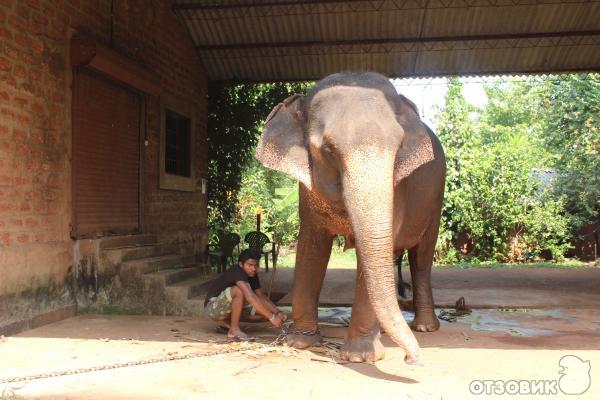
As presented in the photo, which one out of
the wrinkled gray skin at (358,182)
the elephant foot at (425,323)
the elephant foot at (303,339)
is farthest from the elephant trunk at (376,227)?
the elephant foot at (425,323)

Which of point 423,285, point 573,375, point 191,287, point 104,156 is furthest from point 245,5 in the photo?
point 573,375

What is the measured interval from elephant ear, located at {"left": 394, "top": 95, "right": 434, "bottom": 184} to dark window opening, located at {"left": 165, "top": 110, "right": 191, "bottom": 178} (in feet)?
22.0

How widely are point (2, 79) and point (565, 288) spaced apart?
859cm

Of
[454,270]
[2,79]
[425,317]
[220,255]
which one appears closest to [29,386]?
[2,79]

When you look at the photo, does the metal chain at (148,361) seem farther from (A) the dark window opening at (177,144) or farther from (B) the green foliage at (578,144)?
(B) the green foliage at (578,144)

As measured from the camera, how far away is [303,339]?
18.7 feet

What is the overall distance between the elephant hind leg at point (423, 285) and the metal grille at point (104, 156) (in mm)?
A: 4048

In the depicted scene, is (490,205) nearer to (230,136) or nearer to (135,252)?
(230,136)

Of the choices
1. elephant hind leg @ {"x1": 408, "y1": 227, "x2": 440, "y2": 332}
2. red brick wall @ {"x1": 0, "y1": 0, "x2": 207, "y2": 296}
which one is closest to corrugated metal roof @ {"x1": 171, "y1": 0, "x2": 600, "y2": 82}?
red brick wall @ {"x1": 0, "y1": 0, "x2": 207, "y2": 296}

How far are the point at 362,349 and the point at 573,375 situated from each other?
1601mm

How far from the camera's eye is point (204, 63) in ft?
42.6

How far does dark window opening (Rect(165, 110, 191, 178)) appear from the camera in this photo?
1130 centimetres

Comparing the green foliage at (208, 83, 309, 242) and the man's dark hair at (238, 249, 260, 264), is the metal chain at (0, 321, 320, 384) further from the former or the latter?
the green foliage at (208, 83, 309, 242)

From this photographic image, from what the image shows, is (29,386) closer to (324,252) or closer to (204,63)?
(324,252)
